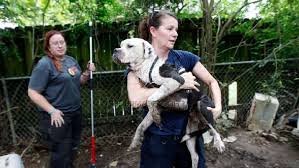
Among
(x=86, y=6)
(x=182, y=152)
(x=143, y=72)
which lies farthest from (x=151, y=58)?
(x=86, y=6)

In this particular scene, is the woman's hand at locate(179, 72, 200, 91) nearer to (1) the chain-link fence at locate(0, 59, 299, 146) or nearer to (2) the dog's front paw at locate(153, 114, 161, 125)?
(2) the dog's front paw at locate(153, 114, 161, 125)

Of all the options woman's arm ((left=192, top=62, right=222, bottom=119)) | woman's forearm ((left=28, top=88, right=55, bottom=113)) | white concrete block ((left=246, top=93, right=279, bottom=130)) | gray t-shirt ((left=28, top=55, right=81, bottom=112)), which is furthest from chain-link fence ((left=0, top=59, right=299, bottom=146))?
woman's arm ((left=192, top=62, right=222, bottom=119))

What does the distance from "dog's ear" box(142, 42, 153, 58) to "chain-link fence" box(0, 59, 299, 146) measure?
265 cm

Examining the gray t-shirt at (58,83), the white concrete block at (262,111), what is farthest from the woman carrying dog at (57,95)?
the white concrete block at (262,111)

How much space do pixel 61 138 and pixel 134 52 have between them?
169 centimetres

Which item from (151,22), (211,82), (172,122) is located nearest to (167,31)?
(151,22)

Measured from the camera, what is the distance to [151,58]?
2.41 m

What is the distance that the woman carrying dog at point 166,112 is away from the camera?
7.88 ft

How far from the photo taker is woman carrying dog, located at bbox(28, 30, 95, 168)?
3.55 metres

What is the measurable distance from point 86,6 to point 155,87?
2.60m

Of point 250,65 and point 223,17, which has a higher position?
point 223,17

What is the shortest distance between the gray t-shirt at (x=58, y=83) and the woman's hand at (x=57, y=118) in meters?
0.11

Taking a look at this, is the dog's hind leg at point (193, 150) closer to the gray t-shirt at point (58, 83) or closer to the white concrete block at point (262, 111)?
the gray t-shirt at point (58, 83)

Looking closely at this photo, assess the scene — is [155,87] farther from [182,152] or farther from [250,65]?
[250,65]
